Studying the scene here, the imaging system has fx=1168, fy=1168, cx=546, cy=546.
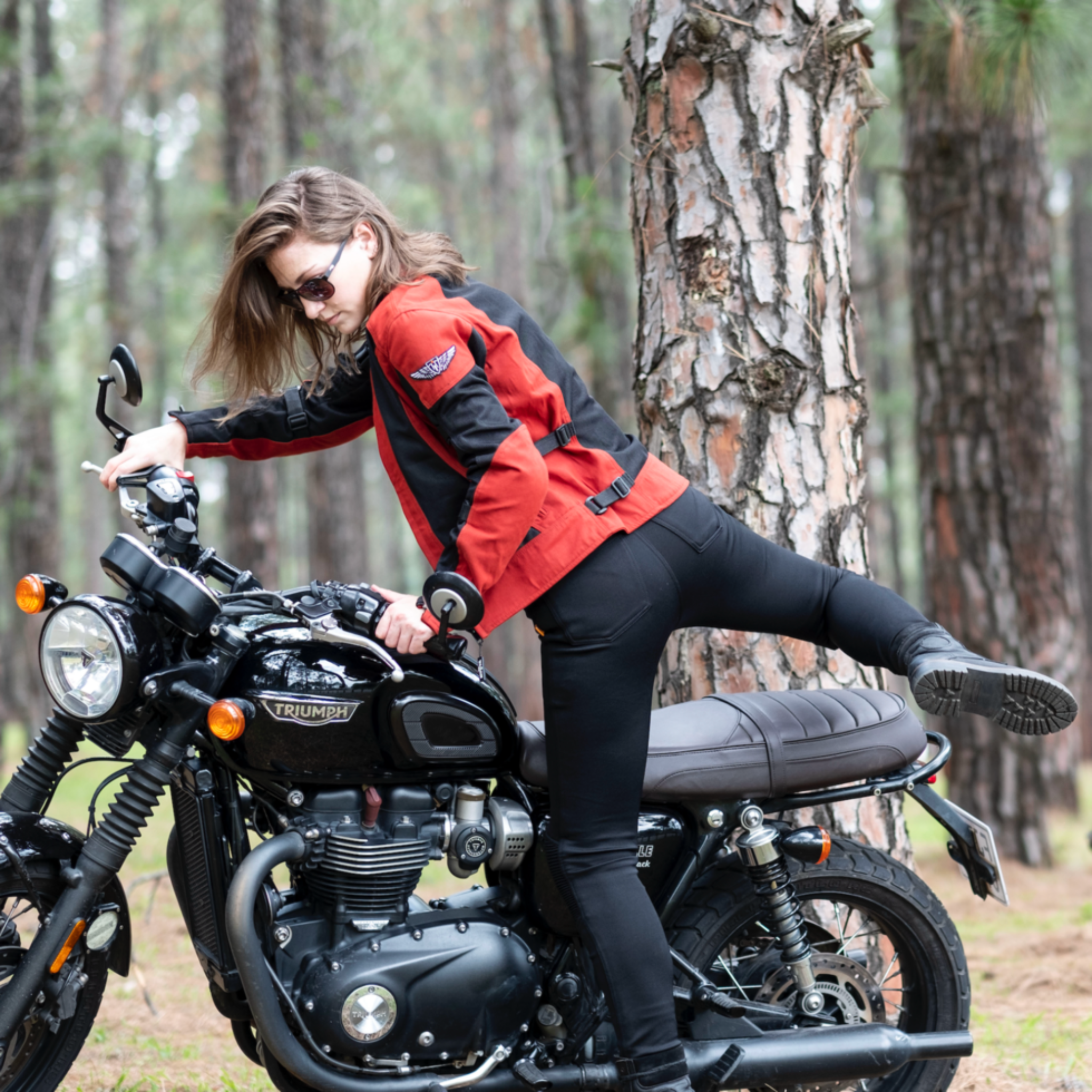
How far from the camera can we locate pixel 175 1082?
3459 mm

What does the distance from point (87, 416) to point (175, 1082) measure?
1105 inches

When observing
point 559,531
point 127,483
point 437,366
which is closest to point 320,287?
point 437,366

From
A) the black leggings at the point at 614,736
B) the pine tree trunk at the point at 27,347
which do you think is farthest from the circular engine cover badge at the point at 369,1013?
the pine tree trunk at the point at 27,347

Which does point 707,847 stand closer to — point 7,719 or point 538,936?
point 538,936

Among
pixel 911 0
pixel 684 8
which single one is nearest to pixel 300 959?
pixel 684 8

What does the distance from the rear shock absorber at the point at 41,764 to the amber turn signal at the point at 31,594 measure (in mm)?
237

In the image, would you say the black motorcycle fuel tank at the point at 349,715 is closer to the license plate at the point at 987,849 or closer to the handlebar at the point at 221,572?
the handlebar at the point at 221,572

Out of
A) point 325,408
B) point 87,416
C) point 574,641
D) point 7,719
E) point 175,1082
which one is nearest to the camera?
point 574,641

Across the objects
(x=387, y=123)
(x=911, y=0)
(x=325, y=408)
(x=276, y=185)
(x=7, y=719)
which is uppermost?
(x=387, y=123)

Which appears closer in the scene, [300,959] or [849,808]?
[300,959]

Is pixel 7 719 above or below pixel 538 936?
below

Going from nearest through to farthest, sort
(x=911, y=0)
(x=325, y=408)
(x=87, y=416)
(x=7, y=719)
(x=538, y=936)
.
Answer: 1. (x=538, y=936)
2. (x=325, y=408)
3. (x=911, y=0)
4. (x=7, y=719)
5. (x=87, y=416)

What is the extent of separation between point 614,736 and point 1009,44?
12.9ft

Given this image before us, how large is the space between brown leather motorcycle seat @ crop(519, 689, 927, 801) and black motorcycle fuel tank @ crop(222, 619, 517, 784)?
0.18 m
